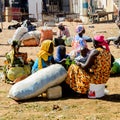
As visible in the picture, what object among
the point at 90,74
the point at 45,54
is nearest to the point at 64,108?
the point at 90,74

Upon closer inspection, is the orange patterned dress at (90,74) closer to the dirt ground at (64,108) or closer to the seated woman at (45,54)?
the dirt ground at (64,108)

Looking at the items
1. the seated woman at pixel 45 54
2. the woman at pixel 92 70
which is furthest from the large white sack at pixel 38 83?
the seated woman at pixel 45 54

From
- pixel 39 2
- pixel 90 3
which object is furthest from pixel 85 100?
pixel 39 2

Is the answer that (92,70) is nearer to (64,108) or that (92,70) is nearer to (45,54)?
(64,108)

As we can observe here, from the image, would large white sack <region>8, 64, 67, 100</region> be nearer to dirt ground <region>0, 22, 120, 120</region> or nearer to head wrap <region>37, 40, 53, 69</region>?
dirt ground <region>0, 22, 120, 120</region>

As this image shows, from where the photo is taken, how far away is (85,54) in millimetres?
8422

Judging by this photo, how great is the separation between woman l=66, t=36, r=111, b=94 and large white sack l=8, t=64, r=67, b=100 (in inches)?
7.3

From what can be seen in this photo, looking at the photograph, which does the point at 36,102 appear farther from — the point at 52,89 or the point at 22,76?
the point at 22,76

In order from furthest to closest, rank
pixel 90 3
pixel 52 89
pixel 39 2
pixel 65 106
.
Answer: pixel 39 2 → pixel 90 3 → pixel 52 89 → pixel 65 106

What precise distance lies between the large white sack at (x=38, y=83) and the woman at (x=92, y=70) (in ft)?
0.61

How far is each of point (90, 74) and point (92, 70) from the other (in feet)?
0.30

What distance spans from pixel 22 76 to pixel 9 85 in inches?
14.0

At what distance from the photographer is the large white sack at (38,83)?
8.02 m

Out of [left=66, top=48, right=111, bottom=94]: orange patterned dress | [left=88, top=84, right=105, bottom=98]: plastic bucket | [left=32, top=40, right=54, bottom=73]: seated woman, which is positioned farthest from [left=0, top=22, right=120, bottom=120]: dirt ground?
[left=32, top=40, right=54, bottom=73]: seated woman
